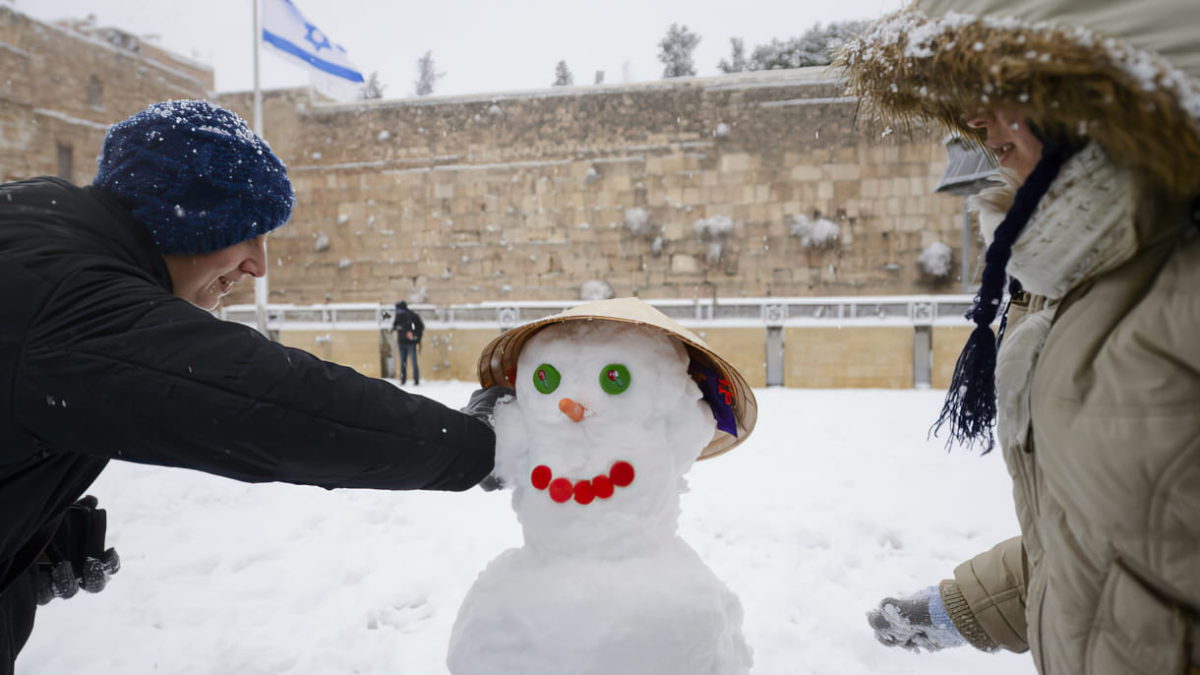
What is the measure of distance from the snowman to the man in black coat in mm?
225

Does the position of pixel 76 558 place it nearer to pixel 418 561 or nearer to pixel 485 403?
pixel 485 403

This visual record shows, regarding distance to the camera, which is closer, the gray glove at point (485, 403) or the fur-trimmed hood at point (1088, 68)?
the fur-trimmed hood at point (1088, 68)

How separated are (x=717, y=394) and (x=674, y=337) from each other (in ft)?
0.75

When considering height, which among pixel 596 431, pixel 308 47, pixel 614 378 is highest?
pixel 308 47

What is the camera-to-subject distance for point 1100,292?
2.96 feet

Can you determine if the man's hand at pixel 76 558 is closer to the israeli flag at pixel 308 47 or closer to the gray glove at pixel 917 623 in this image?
the gray glove at pixel 917 623

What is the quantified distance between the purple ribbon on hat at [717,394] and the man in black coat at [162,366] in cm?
65

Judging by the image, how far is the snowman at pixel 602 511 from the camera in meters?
1.42

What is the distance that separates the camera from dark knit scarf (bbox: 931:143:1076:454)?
1.00 metres

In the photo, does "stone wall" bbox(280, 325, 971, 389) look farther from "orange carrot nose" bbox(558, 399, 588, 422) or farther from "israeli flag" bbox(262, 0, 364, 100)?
"orange carrot nose" bbox(558, 399, 588, 422)

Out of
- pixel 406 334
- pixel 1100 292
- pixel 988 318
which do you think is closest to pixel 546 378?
pixel 988 318

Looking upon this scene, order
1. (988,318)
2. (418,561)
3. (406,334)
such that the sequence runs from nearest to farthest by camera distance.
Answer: (988,318) → (418,561) → (406,334)

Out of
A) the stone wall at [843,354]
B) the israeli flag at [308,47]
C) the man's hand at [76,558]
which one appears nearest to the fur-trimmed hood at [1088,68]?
the man's hand at [76,558]

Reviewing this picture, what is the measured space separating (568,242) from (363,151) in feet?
16.7
